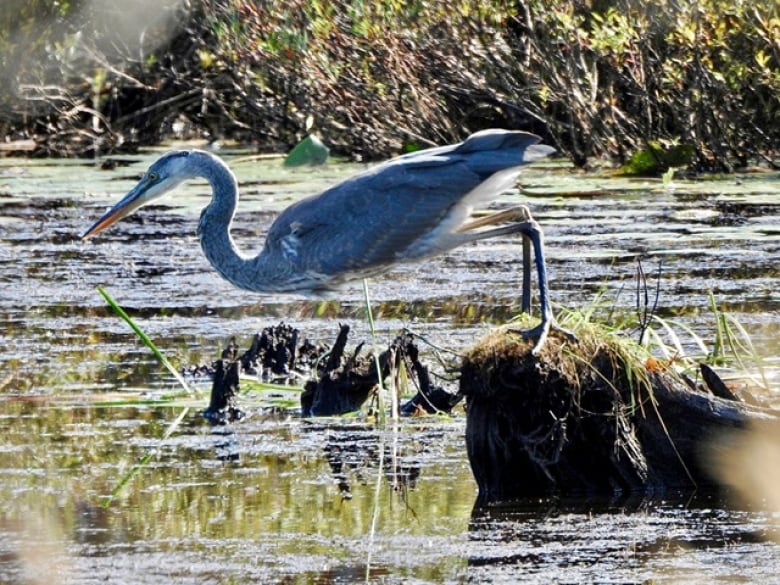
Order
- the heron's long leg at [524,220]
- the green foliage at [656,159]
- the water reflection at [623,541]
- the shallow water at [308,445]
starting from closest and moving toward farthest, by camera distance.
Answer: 1. the water reflection at [623,541]
2. the shallow water at [308,445]
3. the heron's long leg at [524,220]
4. the green foliage at [656,159]

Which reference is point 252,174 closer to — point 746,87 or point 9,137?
point 746,87

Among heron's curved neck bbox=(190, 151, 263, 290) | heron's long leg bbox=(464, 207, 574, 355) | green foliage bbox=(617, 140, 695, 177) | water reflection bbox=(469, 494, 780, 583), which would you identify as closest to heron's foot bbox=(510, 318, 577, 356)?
heron's long leg bbox=(464, 207, 574, 355)

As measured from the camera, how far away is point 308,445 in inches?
233

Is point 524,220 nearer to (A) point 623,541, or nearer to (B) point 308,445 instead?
(B) point 308,445

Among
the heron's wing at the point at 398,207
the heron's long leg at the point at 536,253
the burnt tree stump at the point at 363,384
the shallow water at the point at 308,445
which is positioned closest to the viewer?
the shallow water at the point at 308,445

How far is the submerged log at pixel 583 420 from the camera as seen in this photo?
5.11 metres

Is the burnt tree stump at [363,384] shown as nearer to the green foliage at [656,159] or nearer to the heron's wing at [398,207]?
the heron's wing at [398,207]

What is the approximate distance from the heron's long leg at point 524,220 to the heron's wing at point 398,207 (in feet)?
0.34

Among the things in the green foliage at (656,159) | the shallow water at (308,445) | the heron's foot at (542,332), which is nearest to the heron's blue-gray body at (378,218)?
the shallow water at (308,445)

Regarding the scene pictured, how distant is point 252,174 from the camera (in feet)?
49.2

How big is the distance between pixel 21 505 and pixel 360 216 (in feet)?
6.85

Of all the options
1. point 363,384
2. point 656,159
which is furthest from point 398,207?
point 656,159

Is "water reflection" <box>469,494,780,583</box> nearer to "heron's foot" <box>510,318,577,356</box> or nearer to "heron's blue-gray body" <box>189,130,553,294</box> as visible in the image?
"heron's foot" <box>510,318,577,356</box>

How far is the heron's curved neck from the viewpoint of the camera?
696 cm
